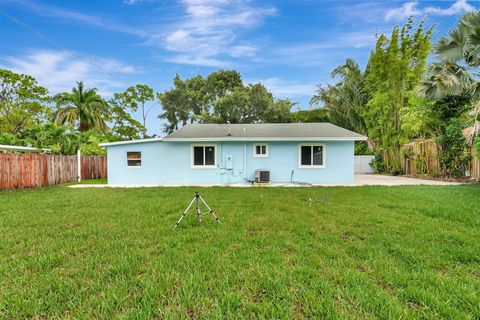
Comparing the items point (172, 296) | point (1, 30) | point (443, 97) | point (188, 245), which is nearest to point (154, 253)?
point (188, 245)

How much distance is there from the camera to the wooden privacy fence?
9.90m

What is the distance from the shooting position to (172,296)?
2424mm

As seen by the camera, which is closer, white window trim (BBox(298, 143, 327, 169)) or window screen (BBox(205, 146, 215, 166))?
white window trim (BBox(298, 143, 327, 169))

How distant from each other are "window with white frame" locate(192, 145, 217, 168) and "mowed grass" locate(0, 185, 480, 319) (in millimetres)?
6475

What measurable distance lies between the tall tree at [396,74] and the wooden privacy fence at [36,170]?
19592 millimetres

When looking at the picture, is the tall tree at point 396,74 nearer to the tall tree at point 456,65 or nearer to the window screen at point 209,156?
the tall tree at point 456,65

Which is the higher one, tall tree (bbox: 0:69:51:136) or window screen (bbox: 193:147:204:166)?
tall tree (bbox: 0:69:51:136)

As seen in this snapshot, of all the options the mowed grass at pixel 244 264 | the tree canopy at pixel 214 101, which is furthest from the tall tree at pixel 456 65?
the tree canopy at pixel 214 101

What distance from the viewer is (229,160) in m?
12.1

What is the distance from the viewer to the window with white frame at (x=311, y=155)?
1208 centimetres

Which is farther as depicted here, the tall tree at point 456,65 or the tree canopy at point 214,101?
the tree canopy at point 214,101

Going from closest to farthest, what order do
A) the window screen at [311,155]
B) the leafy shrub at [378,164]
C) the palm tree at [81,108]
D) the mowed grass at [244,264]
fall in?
the mowed grass at [244,264]
the window screen at [311,155]
the leafy shrub at [378,164]
the palm tree at [81,108]

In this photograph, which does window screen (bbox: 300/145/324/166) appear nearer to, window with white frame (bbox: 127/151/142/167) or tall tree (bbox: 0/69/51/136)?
window with white frame (bbox: 127/151/142/167)

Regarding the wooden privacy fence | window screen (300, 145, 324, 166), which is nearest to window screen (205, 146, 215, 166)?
window screen (300, 145, 324, 166)
